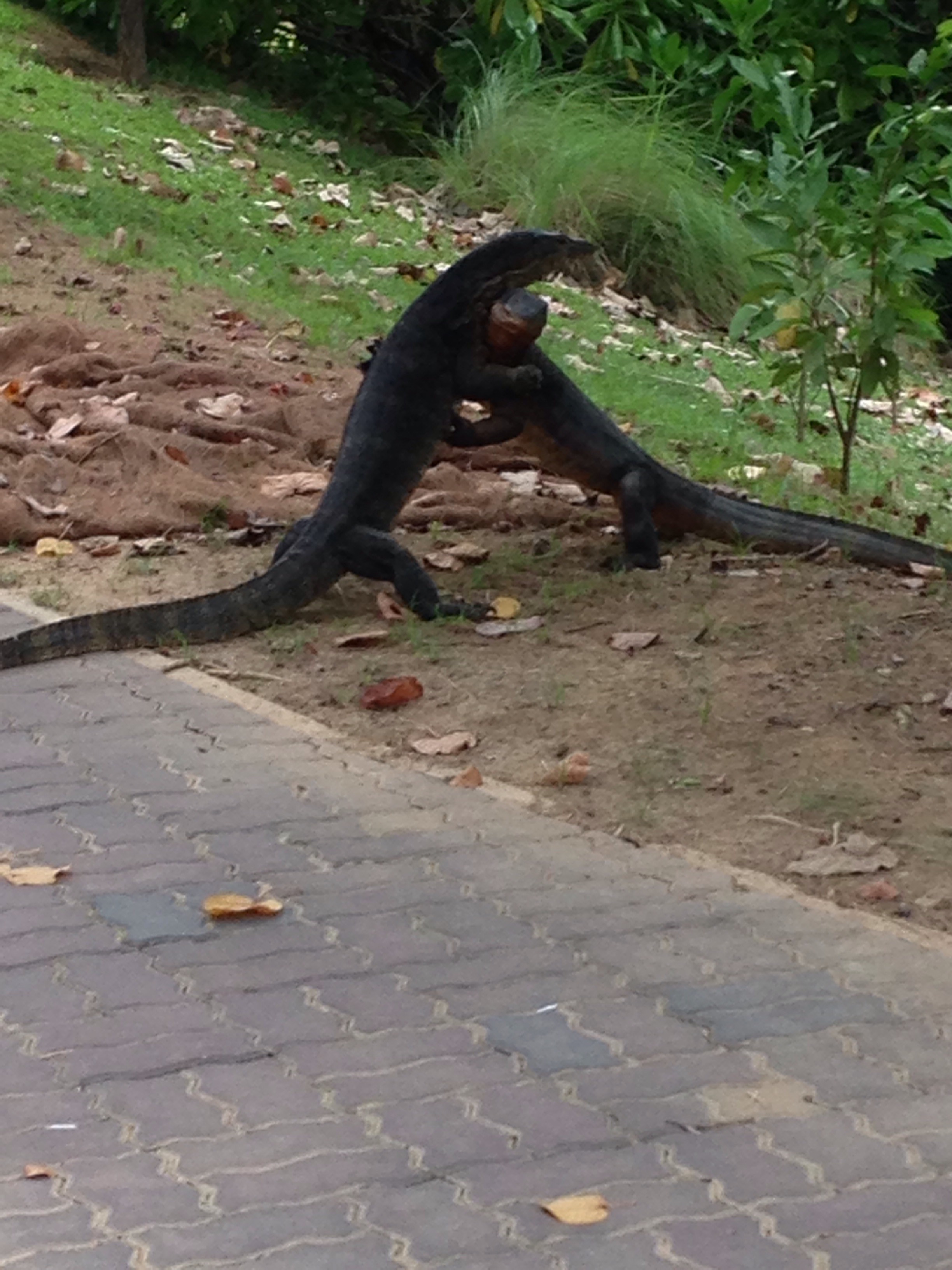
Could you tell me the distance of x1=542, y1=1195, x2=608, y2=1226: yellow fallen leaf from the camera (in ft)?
9.61

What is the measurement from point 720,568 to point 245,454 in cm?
235

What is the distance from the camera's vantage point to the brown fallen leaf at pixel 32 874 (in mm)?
4270

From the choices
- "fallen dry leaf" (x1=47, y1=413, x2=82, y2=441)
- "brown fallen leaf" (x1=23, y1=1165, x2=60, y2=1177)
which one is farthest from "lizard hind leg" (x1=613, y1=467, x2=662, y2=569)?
"brown fallen leaf" (x1=23, y1=1165, x2=60, y2=1177)

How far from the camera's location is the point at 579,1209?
2.96m

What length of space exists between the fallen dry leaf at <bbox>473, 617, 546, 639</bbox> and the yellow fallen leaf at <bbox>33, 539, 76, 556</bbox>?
1.86 metres

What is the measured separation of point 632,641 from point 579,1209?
128 inches

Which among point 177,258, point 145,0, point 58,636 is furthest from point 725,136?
point 58,636

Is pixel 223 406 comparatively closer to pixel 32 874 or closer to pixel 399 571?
pixel 399 571

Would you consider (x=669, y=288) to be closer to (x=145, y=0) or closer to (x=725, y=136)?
(x=725, y=136)

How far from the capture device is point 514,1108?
3.32 m

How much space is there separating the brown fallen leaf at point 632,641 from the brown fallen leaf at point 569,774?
0.97m

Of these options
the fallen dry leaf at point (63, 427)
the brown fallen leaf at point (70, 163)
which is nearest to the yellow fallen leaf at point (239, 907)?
the fallen dry leaf at point (63, 427)

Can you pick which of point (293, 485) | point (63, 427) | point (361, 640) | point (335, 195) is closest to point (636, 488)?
point (361, 640)

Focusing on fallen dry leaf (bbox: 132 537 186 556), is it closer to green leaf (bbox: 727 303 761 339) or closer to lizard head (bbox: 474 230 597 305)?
lizard head (bbox: 474 230 597 305)
